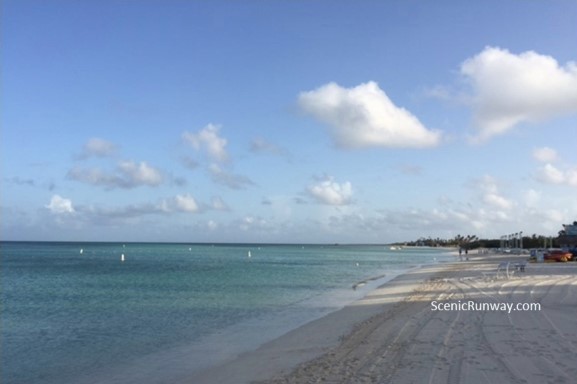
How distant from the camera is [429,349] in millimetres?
10195

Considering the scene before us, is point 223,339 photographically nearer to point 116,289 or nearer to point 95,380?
point 95,380

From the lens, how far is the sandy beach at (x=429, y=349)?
8336mm

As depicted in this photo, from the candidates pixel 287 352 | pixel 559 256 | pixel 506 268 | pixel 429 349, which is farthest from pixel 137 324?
pixel 559 256

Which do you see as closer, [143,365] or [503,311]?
[143,365]

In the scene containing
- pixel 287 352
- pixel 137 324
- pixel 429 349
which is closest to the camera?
pixel 429 349

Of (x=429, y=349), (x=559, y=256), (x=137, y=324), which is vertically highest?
(x=559, y=256)

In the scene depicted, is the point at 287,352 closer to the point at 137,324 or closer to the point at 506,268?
the point at 137,324

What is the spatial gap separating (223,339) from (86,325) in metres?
6.25

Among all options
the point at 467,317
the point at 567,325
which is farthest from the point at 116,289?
the point at 567,325

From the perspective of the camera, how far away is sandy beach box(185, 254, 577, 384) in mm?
8336

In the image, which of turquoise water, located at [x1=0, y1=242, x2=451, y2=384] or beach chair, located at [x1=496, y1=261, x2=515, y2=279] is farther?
beach chair, located at [x1=496, y1=261, x2=515, y2=279]

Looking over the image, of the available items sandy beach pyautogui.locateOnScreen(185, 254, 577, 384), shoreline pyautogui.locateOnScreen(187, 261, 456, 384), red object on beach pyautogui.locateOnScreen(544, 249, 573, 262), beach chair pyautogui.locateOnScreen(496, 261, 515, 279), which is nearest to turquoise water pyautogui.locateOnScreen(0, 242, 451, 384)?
shoreline pyautogui.locateOnScreen(187, 261, 456, 384)

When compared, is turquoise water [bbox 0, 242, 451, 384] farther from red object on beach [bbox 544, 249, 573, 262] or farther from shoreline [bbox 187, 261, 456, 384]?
red object on beach [bbox 544, 249, 573, 262]

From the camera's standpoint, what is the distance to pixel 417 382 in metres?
7.86
